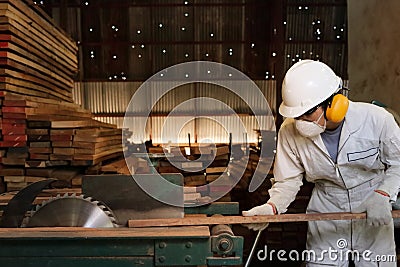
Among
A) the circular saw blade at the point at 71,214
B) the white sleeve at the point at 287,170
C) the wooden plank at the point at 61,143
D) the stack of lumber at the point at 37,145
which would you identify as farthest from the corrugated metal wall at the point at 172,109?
the circular saw blade at the point at 71,214

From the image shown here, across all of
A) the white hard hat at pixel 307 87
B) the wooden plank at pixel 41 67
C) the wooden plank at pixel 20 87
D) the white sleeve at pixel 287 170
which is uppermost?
the wooden plank at pixel 41 67

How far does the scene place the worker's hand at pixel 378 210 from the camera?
6.84 ft

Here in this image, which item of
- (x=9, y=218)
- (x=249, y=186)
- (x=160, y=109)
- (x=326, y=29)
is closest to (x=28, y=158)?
(x=9, y=218)

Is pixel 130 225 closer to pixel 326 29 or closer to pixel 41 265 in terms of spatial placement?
A: pixel 41 265

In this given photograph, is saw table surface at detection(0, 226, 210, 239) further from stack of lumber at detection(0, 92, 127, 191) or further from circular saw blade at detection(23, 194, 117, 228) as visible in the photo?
stack of lumber at detection(0, 92, 127, 191)

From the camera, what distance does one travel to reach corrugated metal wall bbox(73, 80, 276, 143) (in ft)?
37.1

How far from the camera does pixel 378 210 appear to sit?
2090 mm

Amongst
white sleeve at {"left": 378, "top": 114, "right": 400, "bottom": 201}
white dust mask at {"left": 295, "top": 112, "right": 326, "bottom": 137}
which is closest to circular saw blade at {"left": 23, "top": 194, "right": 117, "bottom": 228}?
white dust mask at {"left": 295, "top": 112, "right": 326, "bottom": 137}

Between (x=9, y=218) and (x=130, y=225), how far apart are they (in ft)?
2.16

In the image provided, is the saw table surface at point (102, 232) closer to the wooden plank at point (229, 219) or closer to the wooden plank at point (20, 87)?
the wooden plank at point (229, 219)

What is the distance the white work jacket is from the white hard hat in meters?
0.27

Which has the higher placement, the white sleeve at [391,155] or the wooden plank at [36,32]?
the wooden plank at [36,32]

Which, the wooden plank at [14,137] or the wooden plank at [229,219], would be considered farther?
the wooden plank at [14,137]

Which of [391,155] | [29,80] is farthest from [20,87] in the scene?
[391,155]
